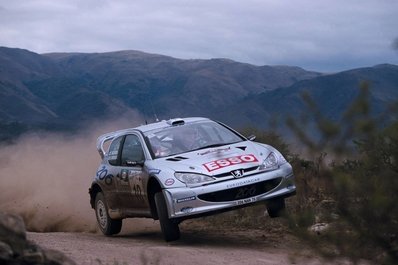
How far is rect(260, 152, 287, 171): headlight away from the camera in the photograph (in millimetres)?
11495

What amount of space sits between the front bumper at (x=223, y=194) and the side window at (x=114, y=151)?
2290mm

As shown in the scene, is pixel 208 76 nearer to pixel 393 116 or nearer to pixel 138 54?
pixel 138 54

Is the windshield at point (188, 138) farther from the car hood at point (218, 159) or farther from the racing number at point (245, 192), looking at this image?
the racing number at point (245, 192)

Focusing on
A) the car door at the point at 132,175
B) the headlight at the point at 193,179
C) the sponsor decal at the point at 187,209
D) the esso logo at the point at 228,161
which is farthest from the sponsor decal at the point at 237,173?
the car door at the point at 132,175

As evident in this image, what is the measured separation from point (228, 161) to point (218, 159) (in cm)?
14

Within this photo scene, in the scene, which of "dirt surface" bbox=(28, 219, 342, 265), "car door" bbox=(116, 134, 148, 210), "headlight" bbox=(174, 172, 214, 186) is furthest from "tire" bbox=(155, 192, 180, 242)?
"car door" bbox=(116, 134, 148, 210)

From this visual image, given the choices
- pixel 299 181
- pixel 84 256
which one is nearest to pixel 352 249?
pixel 84 256

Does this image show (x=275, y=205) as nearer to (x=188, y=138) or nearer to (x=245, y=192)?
(x=245, y=192)

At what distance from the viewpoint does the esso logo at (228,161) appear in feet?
37.1

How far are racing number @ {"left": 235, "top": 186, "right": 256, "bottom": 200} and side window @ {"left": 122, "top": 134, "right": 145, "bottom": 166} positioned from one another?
5.48 ft

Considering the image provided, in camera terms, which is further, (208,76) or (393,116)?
(208,76)

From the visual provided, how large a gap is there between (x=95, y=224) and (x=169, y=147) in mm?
4143

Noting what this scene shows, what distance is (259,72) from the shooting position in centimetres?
9294

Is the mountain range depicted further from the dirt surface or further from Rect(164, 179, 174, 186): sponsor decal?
Rect(164, 179, 174, 186): sponsor decal
